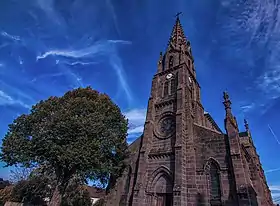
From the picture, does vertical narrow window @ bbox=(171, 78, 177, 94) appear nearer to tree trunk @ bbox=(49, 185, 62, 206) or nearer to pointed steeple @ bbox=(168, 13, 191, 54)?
pointed steeple @ bbox=(168, 13, 191, 54)

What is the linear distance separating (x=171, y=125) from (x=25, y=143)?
51.1 ft

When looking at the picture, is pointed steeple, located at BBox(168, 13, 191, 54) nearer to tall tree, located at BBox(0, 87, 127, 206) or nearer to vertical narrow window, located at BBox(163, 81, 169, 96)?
vertical narrow window, located at BBox(163, 81, 169, 96)

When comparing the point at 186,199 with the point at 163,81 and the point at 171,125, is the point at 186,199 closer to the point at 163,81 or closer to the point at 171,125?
the point at 171,125

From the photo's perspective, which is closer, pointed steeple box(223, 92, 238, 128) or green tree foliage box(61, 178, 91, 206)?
pointed steeple box(223, 92, 238, 128)

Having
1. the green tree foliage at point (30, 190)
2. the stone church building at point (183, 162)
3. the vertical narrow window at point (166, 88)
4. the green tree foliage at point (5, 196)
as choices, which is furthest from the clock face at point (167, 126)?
the green tree foliage at point (5, 196)

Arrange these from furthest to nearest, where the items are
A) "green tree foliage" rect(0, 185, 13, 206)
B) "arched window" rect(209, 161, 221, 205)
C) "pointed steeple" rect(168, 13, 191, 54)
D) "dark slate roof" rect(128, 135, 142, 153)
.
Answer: "pointed steeple" rect(168, 13, 191, 54) < "dark slate roof" rect(128, 135, 142, 153) < "green tree foliage" rect(0, 185, 13, 206) < "arched window" rect(209, 161, 221, 205)

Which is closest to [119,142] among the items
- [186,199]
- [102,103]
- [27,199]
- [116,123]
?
[116,123]

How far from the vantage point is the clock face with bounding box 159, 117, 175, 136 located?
72.4 ft

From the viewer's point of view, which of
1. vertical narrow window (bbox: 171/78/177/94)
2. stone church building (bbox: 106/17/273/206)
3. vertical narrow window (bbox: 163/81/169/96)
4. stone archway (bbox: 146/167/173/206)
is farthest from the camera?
vertical narrow window (bbox: 163/81/169/96)

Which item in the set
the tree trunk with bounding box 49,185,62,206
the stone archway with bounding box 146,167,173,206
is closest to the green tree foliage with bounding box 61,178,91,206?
the tree trunk with bounding box 49,185,62,206

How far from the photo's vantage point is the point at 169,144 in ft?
68.6

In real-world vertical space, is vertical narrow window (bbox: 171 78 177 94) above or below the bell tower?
above

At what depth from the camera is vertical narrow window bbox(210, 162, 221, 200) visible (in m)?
15.9

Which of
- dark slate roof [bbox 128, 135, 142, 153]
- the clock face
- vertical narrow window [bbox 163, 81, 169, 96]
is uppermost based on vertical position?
vertical narrow window [bbox 163, 81, 169, 96]
